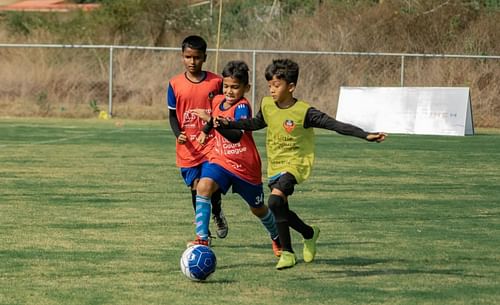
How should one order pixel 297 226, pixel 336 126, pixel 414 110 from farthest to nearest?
pixel 414 110 → pixel 297 226 → pixel 336 126

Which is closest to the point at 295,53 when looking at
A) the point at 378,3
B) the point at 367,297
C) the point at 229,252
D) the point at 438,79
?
the point at 438,79

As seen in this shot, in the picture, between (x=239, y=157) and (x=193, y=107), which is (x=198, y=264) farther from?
(x=193, y=107)

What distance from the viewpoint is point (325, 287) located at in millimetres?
8383

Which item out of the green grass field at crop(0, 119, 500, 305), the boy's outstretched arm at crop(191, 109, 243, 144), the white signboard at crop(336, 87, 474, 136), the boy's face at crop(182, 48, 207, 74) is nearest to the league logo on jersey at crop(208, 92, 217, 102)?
the boy's face at crop(182, 48, 207, 74)

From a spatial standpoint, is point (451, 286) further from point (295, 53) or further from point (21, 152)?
point (295, 53)

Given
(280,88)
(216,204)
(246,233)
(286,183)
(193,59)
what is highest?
(193,59)

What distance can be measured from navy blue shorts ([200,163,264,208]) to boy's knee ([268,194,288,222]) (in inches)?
13.3

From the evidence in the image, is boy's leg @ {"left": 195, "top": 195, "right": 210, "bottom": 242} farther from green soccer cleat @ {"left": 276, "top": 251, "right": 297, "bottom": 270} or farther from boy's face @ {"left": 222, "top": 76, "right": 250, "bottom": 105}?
boy's face @ {"left": 222, "top": 76, "right": 250, "bottom": 105}

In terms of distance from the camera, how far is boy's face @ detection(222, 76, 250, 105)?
9.45 metres

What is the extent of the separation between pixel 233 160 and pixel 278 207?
1.95 ft

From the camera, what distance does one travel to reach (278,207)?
9148mm

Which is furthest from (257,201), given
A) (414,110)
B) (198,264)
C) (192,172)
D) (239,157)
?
(414,110)

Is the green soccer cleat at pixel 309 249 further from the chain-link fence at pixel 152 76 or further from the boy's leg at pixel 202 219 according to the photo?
the chain-link fence at pixel 152 76

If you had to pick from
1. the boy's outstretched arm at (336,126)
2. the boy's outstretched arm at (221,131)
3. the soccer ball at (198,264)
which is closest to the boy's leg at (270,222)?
the boy's outstretched arm at (221,131)
